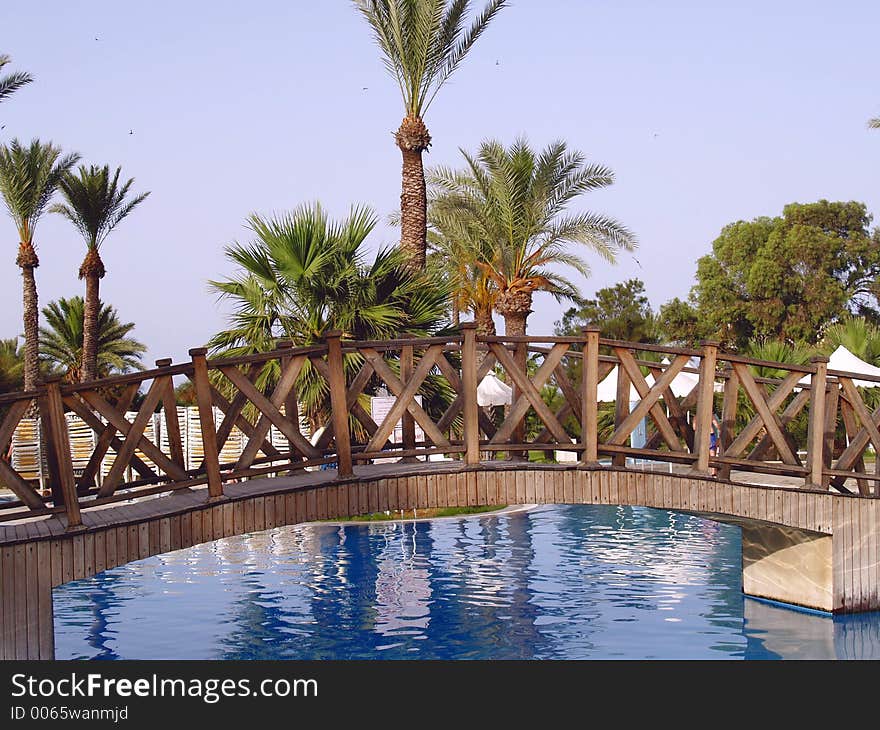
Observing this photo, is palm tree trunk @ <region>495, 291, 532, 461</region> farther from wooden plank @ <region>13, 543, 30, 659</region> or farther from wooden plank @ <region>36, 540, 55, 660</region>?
wooden plank @ <region>13, 543, 30, 659</region>

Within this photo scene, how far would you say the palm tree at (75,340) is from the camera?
4181 centimetres

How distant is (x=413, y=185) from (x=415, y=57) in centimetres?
252

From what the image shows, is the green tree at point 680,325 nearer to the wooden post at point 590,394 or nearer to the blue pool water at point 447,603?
the blue pool water at point 447,603

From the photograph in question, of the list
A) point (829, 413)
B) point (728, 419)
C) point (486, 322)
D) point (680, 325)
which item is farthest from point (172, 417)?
point (680, 325)

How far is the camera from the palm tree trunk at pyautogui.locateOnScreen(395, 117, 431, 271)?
22.7 m

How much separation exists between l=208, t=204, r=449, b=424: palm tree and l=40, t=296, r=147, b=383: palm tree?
24.4 meters

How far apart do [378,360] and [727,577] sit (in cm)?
686

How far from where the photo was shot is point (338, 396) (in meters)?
10.5

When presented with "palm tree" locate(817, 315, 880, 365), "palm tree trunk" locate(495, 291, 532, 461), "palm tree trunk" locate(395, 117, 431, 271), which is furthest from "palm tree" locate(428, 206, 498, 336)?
"palm tree" locate(817, 315, 880, 365)

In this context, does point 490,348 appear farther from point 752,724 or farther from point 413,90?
point 413,90

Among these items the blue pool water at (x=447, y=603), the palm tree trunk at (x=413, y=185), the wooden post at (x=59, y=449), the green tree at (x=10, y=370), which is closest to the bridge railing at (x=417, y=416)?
the wooden post at (x=59, y=449)

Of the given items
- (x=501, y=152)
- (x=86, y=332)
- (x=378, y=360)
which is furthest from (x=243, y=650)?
(x=86, y=332)

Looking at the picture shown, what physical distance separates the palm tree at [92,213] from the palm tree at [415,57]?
13.1m

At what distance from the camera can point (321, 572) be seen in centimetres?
1592
